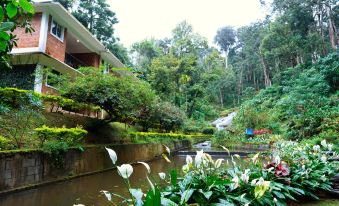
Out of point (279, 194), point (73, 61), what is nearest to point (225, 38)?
point (73, 61)

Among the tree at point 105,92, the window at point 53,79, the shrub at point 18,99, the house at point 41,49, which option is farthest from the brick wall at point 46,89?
the shrub at point 18,99

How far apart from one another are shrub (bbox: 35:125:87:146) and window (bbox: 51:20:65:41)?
7633 millimetres

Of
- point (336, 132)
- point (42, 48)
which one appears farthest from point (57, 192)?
point (336, 132)

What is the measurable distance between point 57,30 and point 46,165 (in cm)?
958

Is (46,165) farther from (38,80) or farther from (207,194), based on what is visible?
(38,80)

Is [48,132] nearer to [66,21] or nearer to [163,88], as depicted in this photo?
[66,21]

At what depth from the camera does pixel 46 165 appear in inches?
321

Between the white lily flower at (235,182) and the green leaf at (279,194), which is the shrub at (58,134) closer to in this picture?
the white lily flower at (235,182)

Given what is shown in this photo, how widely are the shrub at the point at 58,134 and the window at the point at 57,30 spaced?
763 cm

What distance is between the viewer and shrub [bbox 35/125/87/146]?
8371 mm

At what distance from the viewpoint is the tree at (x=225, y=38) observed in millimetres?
68562

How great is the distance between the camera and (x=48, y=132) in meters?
8.41

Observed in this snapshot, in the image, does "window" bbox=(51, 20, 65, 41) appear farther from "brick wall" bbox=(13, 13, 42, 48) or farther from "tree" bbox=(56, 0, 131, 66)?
"tree" bbox=(56, 0, 131, 66)

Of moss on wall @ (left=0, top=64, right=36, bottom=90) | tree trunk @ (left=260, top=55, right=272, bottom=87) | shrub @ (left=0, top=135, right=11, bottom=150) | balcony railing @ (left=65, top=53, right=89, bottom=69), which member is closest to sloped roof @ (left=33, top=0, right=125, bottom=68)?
balcony railing @ (left=65, top=53, right=89, bottom=69)
